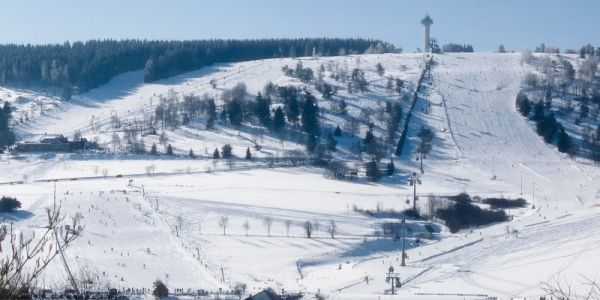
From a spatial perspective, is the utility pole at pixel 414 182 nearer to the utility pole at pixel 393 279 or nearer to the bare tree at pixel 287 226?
the bare tree at pixel 287 226

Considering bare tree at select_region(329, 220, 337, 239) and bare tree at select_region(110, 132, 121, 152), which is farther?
Result: bare tree at select_region(110, 132, 121, 152)

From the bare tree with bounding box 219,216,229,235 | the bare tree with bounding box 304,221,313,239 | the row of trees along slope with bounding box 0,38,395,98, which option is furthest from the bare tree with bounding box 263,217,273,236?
the row of trees along slope with bounding box 0,38,395,98

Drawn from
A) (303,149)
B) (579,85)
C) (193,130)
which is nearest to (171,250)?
(303,149)

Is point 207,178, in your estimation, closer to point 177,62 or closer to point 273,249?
point 273,249

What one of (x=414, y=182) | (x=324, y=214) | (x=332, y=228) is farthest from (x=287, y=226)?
A: (x=414, y=182)

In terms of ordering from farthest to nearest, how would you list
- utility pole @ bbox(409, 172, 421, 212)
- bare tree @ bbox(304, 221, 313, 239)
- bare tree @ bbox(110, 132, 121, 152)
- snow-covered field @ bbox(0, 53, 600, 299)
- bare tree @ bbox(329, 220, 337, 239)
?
1. bare tree @ bbox(110, 132, 121, 152)
2. utility pole @ bbox(409, 172, 421, 212)
3. bare tree @ bbox(329, 220, 337, 239)
4. bare tree @ bbox(304, 221, 313, 239)
5. snow-covered field @ bbox(0, 53, 600, 299)

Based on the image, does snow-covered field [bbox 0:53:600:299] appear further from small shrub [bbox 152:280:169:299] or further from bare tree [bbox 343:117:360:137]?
bare tree [bbox 343:117:360:137]
